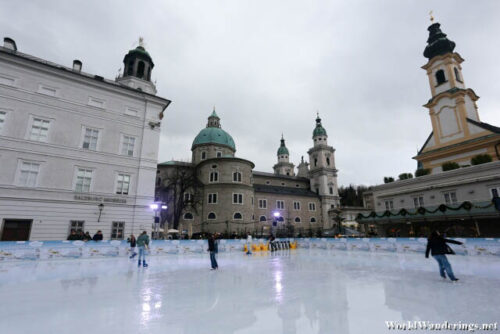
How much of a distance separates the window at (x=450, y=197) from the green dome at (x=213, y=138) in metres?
35.2

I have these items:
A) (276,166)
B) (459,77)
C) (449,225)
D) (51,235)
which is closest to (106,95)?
(51,235)

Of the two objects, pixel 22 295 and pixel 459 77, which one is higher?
pixel 459 77

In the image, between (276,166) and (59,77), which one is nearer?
(59,77)

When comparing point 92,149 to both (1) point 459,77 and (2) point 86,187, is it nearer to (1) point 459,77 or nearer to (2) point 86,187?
(2) point 86,187

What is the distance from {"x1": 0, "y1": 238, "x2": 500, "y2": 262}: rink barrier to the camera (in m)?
12.6

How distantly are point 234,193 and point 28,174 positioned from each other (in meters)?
25.7

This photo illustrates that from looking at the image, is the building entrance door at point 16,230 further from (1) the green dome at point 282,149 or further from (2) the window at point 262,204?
(1) the green dome at point 282,149

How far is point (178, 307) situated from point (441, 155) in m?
31.4

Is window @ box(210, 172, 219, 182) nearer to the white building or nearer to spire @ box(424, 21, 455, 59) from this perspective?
the white building

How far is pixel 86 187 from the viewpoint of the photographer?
59.5 feet

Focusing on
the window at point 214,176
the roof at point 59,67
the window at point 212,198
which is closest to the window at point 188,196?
the window at point 212,198

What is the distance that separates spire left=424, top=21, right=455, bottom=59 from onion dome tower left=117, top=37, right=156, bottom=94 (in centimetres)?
3488

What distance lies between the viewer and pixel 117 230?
18.3 m

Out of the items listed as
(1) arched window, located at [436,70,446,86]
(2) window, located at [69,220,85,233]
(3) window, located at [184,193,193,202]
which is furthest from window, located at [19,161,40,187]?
(1) arched window, located at [436,70,446,86]
